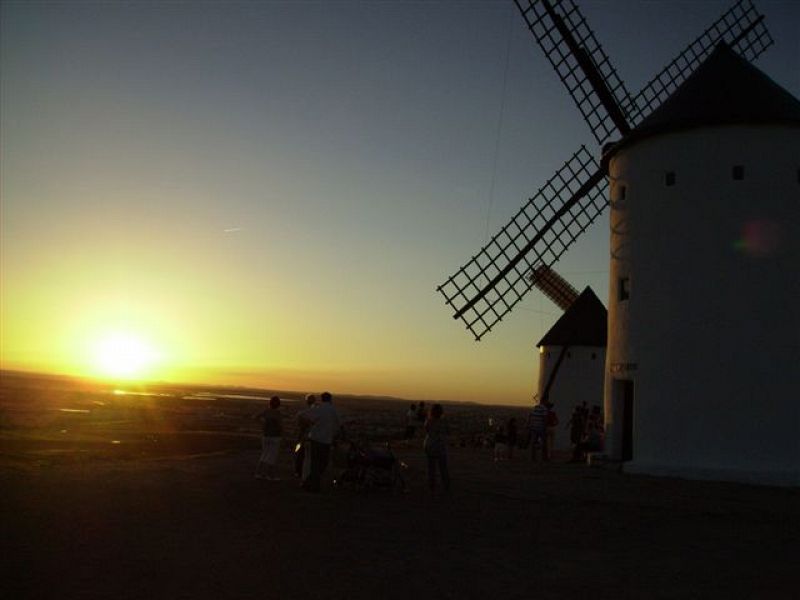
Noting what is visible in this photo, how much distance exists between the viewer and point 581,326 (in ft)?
108

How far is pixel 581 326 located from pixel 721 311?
640 inches

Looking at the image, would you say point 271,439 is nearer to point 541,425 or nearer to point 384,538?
point 384,538

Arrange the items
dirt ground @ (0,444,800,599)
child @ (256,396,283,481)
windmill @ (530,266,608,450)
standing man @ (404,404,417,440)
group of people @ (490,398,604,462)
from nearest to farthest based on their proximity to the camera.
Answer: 1. dirt ground @ (0,444,800,599)
2. child @ (256,396,283,481)
3. group of people @ (490,398,604,462)
4. standing man @ (404,404,417,440)
5. windmill @ (530,266,608,450)

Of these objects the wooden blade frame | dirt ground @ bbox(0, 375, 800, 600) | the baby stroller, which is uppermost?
the wooden blade frame

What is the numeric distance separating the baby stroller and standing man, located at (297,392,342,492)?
488 millimetres

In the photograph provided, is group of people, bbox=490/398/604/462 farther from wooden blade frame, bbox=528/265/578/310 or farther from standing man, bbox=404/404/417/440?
wooden blade frame, bbox=528/265/578/310

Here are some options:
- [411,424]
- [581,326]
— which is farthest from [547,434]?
[581,326]

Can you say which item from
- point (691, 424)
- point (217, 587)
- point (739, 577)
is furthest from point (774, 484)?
point (217, 587)

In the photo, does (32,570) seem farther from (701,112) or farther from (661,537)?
(701,112)

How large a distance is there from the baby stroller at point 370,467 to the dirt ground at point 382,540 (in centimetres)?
32

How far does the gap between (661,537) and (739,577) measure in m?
2.03

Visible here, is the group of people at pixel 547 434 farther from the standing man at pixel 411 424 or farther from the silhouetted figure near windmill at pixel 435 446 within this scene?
the silhouetted figure near windmill at pixel 435 446

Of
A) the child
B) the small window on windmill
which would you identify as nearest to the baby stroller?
the child

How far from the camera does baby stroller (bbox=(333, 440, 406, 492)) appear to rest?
43.4ft
